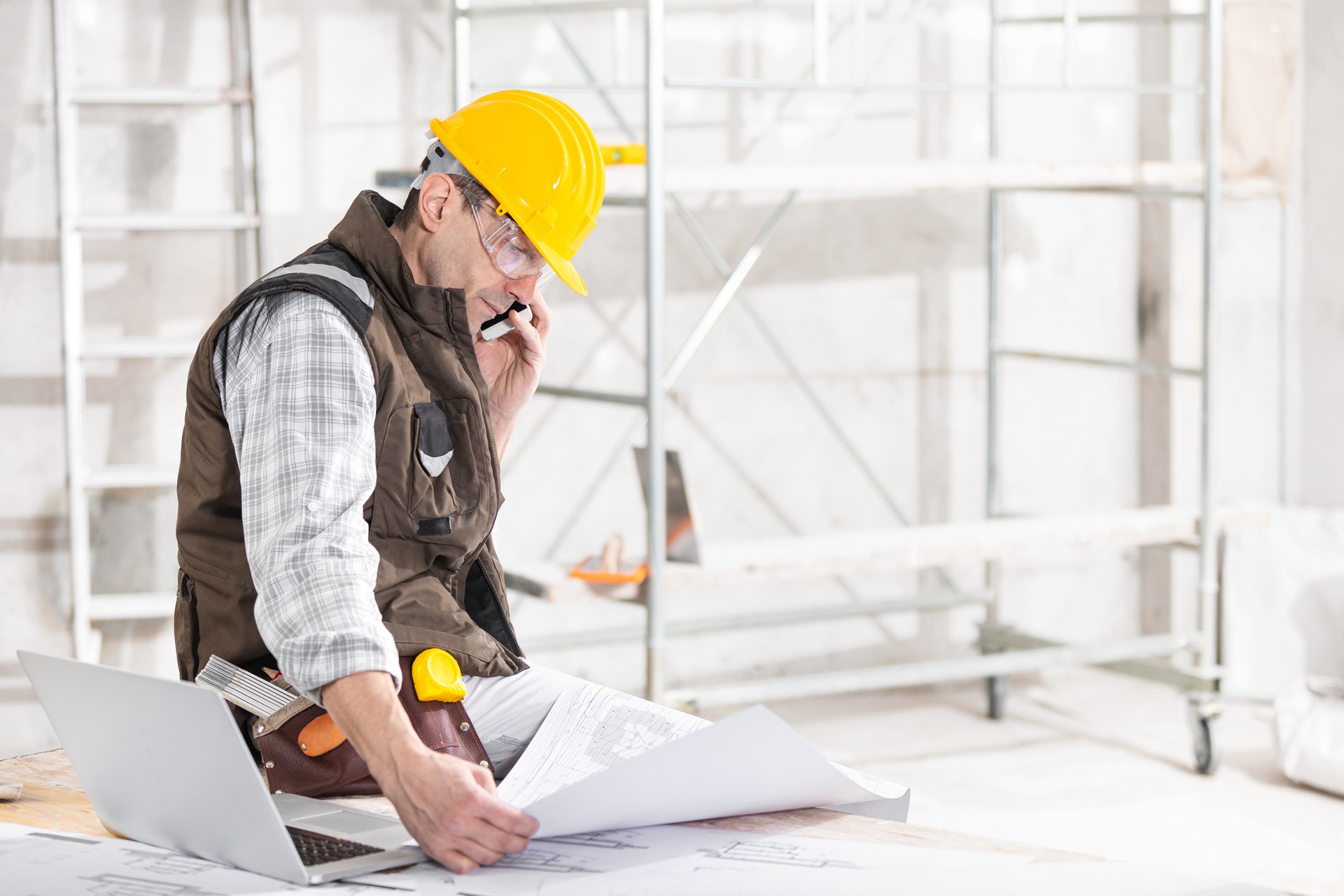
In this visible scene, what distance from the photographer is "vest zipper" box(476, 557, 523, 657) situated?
5.53 ft

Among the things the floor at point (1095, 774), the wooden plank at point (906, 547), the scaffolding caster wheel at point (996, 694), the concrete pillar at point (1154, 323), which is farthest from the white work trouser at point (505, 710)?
the concrete pillar at point (1154, 323)

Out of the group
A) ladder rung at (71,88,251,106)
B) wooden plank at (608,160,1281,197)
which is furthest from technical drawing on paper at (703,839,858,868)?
ladder rung at (71,88,251,106)

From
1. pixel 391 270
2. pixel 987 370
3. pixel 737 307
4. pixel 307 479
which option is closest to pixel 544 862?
pixel 307 479

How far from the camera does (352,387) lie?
136 centimetres

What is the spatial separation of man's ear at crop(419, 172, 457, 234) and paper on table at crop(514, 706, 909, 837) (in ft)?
2.35

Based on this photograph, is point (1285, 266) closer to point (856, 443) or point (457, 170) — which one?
point (856, 443)

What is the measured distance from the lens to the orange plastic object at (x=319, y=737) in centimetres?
139

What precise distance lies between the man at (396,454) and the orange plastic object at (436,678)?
0.8 inches

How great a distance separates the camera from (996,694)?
4.12 m

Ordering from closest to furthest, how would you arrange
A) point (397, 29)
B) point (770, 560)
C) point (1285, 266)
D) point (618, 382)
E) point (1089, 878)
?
point (1089, 878) < point (770, 560) < point (397, 29) < point (618, 382) < point (1285, 266)

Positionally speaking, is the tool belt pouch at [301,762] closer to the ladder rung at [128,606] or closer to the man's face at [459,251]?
the man's face at [459,251]

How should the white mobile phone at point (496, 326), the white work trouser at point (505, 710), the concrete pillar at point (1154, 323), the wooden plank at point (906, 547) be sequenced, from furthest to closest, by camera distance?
1. the concrete pillar at point (1154, 323)
2. the wooden plank at point (906, 547)
3. the white mobile phone at point (496, 326)
4. the white work trouser at point (505, 710)

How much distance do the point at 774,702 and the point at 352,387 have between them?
120 inches

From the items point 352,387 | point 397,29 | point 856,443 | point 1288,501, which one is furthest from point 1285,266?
point 352,387
